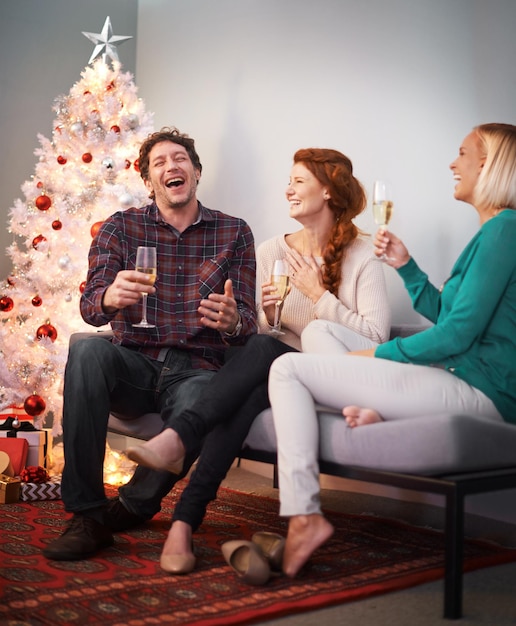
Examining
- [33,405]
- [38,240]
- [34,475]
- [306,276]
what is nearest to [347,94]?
[306,276]

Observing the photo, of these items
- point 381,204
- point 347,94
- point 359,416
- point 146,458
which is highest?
point 347,94

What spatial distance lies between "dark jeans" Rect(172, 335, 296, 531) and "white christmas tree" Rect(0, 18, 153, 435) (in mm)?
1947

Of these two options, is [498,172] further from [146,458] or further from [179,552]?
[179,552]

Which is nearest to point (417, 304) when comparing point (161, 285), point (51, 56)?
point (161, 285)

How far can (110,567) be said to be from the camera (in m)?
2.24

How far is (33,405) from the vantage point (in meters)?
3.98

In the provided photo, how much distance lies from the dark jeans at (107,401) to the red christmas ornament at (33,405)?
1322 millimetres

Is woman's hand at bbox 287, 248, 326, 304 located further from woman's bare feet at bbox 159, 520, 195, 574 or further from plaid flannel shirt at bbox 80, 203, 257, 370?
woman's bare feet at bbox 159, 520, 195, 574

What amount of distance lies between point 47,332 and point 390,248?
7.34 ft

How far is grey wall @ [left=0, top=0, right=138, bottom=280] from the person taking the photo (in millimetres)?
4848

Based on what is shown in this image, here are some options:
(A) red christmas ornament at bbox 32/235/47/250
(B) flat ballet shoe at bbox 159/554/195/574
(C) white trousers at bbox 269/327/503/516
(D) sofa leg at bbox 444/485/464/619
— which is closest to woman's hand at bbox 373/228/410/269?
(C) white trousers at bbox 269/327/503/516

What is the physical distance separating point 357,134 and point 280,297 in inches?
49.3

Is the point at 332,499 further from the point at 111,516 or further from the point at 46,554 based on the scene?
the point at 46,554

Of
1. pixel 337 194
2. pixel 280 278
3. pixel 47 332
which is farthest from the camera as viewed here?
pixel 47 332
